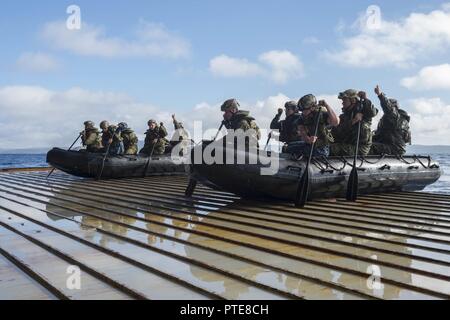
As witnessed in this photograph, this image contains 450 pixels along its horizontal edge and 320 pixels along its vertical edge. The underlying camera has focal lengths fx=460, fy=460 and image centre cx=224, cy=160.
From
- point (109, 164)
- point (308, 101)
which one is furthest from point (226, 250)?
point (109, 164)

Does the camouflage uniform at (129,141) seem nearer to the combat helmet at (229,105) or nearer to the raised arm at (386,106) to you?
the combat helmet at (229,105)

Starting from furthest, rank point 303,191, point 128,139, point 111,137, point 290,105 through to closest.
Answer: point 128,139, point 111,137, point 290,105, point 303,191

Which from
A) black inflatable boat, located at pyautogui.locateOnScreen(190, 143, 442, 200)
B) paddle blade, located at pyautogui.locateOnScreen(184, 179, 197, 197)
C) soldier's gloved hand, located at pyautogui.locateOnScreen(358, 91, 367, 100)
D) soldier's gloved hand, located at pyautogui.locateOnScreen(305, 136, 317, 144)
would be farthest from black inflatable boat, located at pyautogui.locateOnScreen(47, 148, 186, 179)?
soldier's gloved hand, located at pyautogui.locateOnScreen(358, 91, 367, 100)

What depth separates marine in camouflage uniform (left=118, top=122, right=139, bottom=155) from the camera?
50.4 feet

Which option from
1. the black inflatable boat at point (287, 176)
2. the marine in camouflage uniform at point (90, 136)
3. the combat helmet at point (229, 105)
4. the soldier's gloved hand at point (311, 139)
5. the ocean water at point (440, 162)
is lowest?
the ocean water at point (440, 162)

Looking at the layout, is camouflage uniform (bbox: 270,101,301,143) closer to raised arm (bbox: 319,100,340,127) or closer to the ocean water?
raised arm (bbox: 319,100,340,127)

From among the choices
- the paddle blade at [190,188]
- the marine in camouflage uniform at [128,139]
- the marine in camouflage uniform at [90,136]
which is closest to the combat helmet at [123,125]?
the marine in camouflage uniform at [128,139]

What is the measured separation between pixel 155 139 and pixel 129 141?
3.06 ft

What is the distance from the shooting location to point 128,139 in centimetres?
1548

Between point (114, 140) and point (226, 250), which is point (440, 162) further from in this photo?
point (226, 250)

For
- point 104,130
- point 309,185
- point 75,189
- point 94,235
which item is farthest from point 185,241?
point 104,130

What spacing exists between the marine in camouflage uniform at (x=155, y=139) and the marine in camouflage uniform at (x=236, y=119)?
6.98 metres

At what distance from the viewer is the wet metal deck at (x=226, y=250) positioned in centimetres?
332

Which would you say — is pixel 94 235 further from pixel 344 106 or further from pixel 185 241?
pixel 344 106
